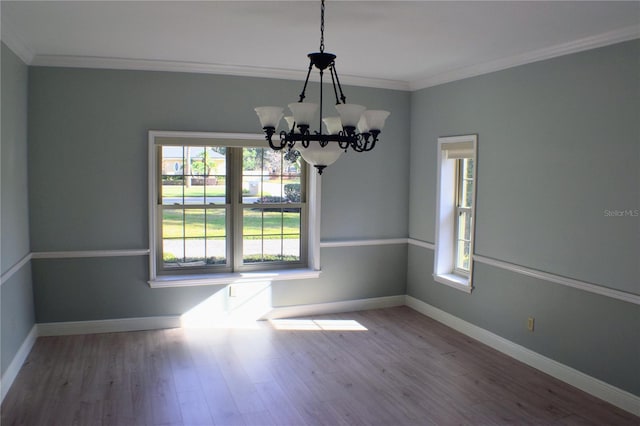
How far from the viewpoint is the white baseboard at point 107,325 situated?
15.9ft

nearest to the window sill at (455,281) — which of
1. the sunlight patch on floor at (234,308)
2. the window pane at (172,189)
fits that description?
the sunlight patch on floor at (234,308)

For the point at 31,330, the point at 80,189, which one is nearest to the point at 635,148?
the point at 80,189

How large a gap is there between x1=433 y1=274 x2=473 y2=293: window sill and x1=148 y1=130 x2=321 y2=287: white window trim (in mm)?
1336

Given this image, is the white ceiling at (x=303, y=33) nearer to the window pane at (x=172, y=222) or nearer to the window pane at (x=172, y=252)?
the window pane at (x=172, y=222)

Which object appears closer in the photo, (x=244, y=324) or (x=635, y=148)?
(x=635, y=148)

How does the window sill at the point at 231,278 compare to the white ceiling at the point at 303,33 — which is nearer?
the white ceiling at the point at 303,33

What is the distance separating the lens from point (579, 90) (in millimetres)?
3887

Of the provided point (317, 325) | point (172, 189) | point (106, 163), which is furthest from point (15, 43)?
point (317, 325)

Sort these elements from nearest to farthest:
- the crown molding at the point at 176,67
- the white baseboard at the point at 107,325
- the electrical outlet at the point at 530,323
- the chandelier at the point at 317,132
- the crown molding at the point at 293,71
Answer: the chandelier at the point at 317,132
the crown molding at the point at 293,71
the electrical outlet at the point at 530,323
the crown molding at the point at 176,67
the white baseboard at the point at 107,325

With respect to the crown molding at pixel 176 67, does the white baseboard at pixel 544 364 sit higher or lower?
lower

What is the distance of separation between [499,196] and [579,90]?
1152 millimetres

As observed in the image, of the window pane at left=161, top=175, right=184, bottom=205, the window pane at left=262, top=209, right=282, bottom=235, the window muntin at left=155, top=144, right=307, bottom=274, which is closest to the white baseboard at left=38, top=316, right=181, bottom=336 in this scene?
the window muntin at left=155, top=144, right=307, bottom=274

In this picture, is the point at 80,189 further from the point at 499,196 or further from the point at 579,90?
the point at 579,90

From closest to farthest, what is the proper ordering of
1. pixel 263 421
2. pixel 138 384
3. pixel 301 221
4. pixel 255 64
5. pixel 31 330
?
pixel 263 421
pixel 138 384
pixel 31 330
pixel 255 64
pixel 301 221
